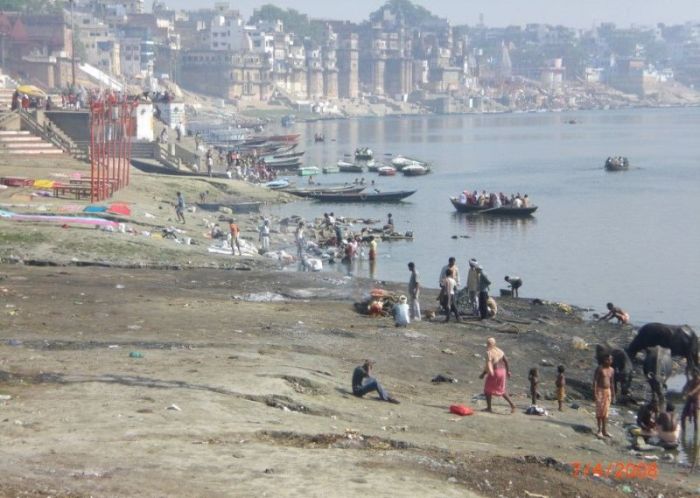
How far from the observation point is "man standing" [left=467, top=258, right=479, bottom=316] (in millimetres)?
21281

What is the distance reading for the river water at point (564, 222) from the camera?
32.1 meters

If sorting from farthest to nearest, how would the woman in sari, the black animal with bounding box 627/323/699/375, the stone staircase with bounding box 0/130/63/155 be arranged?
the stone staircase with bounding box 0/130/63/155 → the black animal with bounding box 627/323/699/375 → the woman in sari

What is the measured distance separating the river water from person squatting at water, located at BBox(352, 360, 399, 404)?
1309 cm

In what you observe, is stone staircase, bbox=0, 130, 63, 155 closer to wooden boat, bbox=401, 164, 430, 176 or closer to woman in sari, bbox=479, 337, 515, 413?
wooden boat, bbox=401, 164, 430, 176

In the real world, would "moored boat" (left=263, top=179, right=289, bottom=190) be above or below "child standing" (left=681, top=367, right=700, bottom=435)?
below

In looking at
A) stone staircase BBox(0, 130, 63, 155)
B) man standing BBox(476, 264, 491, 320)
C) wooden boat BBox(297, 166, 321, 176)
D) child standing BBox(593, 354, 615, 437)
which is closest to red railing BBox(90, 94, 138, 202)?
stone staircase BBox(0, 130, 63, 155)

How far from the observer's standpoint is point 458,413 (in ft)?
47.1

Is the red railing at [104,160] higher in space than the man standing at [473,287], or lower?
higher

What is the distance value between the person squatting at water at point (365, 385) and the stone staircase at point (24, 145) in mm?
31009

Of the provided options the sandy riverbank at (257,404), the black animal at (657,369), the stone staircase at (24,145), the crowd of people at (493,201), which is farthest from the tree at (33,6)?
the black animal at (657,369)

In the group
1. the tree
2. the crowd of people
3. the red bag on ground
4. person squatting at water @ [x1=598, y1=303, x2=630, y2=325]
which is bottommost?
the crowd of people

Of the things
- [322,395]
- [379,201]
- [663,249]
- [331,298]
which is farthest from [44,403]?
[379,201]

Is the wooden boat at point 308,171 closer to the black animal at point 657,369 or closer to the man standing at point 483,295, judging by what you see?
the man standing at point 483,295

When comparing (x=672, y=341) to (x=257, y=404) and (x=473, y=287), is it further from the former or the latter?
(x=257, y=404)
